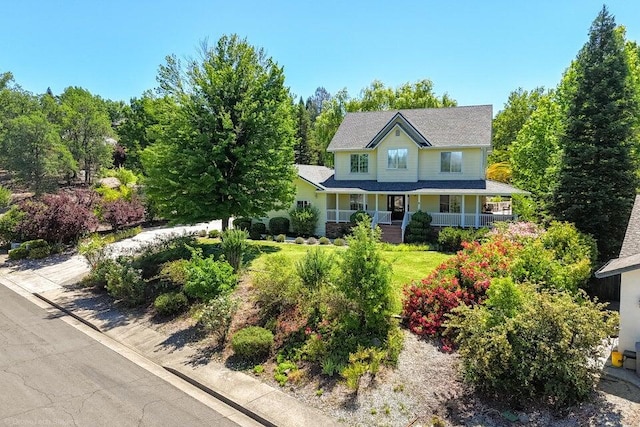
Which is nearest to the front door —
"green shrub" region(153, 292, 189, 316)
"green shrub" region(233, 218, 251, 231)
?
"green shrub" region(233, 218, 251, 231)

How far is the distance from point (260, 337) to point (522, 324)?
616 centimetres

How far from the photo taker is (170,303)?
42.7ft

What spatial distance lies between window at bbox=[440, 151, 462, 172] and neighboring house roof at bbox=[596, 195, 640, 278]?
14090 mm

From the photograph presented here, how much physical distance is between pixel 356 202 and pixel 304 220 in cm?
471

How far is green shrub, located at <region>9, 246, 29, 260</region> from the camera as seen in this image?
2148cm

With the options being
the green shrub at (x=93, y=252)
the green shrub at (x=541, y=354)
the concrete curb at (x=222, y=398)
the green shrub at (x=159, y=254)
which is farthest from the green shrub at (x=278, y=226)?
the green shrub at (x=541, y=354)

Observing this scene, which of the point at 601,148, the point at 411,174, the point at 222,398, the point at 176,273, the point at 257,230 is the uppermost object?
the point at 601,148

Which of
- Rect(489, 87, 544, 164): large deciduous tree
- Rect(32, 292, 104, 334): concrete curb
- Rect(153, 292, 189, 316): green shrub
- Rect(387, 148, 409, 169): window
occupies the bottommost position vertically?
Rect(32, 292, 104, 334): concrete curb

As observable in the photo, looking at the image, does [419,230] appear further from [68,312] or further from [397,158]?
[68,312]

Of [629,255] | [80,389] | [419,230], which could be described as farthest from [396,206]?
[80,389]

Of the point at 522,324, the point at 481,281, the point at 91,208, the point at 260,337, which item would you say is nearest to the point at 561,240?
the point at 481,281

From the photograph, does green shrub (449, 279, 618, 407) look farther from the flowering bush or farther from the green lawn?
the flowering bush

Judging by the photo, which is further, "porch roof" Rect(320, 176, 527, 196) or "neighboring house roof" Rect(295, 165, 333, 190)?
"neighboring house roof" Rect(295, 165, 333, 190)

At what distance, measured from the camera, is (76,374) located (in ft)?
31.2
